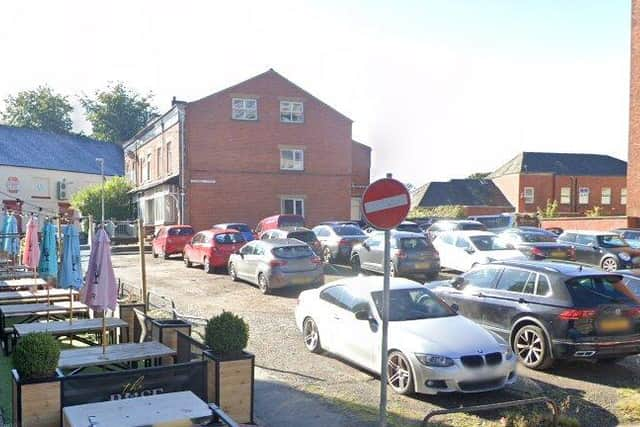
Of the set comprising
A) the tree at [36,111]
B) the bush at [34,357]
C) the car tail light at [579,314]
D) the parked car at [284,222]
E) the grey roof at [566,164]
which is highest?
the tree at [36,111]

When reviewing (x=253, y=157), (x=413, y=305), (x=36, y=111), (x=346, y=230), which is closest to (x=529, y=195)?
(x=253, y=157)

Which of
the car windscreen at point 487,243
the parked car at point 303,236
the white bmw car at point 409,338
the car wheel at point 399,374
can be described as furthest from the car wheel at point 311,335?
the parked car at point 303,236

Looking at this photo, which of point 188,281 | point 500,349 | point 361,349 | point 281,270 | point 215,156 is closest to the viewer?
point 500,349

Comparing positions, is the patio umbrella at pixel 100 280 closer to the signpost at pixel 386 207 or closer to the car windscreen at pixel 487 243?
the signpost at pixel 386 207

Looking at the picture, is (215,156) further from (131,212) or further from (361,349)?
(361,349)

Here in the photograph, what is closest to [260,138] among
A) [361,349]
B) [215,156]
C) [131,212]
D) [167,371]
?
[215,156]

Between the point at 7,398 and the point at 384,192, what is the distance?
525 cm

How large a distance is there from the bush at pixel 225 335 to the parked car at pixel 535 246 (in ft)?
45.2

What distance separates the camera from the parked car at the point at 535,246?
1816 centimetres

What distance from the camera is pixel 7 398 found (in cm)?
693

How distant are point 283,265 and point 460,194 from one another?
42673mm

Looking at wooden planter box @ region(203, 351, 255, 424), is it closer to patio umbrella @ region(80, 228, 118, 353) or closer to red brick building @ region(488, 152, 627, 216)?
patio umbrella @ region(80, 228, 118, 353)

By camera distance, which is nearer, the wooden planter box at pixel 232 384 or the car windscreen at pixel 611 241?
the wooden planter box at pixel 232 384

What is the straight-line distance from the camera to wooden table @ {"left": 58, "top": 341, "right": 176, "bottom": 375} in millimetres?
6328
